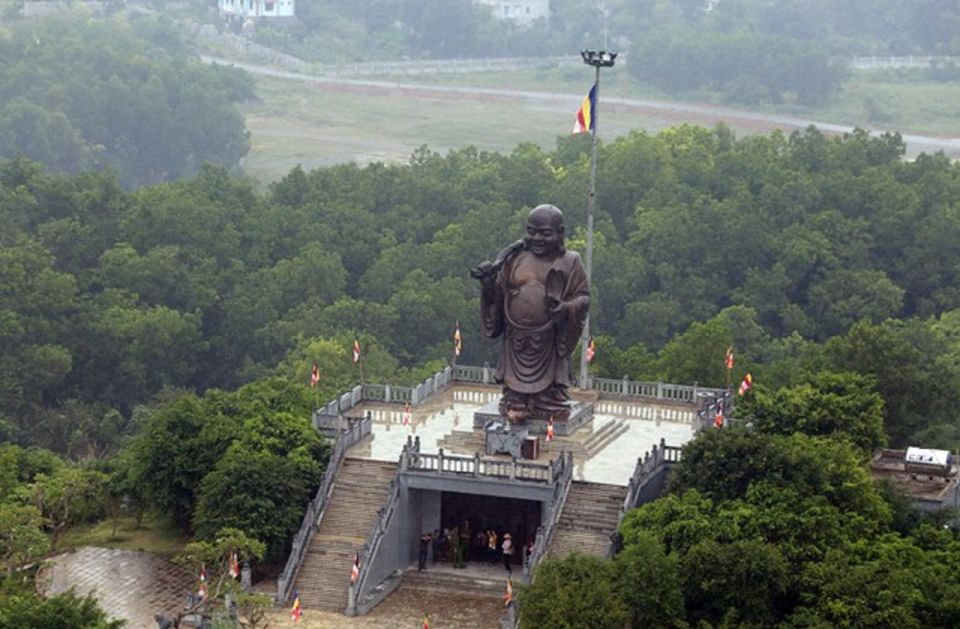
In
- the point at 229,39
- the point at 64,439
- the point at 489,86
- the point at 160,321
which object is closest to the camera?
the point at 64,439

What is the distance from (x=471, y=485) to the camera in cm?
6369

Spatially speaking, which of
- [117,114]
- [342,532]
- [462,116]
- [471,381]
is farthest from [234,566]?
[462,116]

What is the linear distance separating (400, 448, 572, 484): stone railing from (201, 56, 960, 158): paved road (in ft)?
290

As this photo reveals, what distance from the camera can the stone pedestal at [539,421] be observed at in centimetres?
6719

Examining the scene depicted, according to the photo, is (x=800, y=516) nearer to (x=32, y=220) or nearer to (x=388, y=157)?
(x=32, y=220)

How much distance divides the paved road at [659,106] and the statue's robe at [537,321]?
84589mm

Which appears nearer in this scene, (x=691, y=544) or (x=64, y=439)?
(x=691, y=544)

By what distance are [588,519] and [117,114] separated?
93.9m

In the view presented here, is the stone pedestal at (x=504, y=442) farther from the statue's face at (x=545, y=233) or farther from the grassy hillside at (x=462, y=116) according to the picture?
the grassy hillside at (x=462, y=116)

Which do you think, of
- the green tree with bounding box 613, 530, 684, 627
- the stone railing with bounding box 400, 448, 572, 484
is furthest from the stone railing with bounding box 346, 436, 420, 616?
the green tree with bounding box 613, 530, 684, 627

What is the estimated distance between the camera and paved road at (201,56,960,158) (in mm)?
155375

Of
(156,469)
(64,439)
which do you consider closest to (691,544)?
(156,469)

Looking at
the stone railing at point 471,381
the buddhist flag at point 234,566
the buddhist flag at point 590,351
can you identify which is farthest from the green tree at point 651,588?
the buddhist flag at point 590,351

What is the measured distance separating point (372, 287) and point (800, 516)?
4707cm
